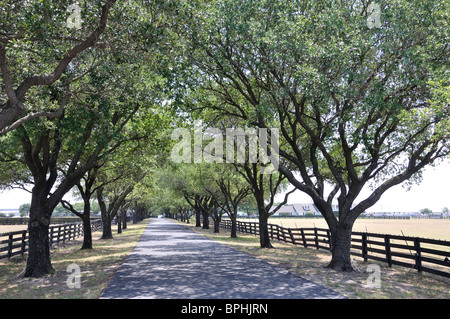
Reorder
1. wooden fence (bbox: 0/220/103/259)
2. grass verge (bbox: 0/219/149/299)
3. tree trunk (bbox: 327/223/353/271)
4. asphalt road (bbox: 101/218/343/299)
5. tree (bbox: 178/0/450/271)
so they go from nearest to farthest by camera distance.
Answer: asphalt road (bbox: 101/218/343/299), grass verge (bbox: 0/219/149/299), tree (bbox: 178/0/450/271), tree trunk (bbox: 327/223/353/271), wooden fence (bbox: 0/220/103/259)

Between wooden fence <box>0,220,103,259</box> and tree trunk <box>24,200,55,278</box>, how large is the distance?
14.1 ft

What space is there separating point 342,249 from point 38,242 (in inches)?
398

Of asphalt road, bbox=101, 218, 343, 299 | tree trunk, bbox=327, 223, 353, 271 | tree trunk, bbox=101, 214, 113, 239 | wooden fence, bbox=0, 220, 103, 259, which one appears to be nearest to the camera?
asphalt road, bbox=101, 218, 343, 299

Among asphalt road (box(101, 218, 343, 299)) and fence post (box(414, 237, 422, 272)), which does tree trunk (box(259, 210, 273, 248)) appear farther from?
fence post (box(414, 237, 422, 272))

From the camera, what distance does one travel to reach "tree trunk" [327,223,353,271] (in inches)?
473

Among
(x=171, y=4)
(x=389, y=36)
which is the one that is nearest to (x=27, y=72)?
(x=171, y=4)

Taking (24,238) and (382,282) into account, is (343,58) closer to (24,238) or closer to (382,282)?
(382,282)

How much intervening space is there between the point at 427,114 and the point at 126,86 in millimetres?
8860

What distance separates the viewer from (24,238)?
1653 cm

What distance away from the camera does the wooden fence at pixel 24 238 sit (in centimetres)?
1538

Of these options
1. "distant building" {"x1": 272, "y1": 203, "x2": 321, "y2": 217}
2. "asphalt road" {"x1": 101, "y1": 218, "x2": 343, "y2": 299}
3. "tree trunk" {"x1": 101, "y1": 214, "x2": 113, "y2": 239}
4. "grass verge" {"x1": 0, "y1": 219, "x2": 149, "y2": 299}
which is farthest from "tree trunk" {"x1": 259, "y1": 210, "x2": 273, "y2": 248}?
"distant building" {"x1": 272, "y1": 203, "x2": 321, "y2": 217}

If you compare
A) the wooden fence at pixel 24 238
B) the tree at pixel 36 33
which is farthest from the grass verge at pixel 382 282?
the wooden fence at pixel 24 238

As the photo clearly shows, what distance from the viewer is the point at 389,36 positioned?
11.4m
